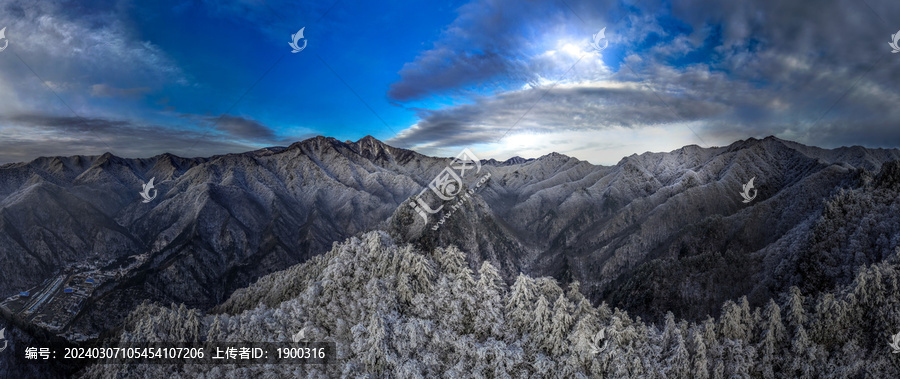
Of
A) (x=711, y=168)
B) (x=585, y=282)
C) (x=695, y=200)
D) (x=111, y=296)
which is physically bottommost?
(x=585, y=282)

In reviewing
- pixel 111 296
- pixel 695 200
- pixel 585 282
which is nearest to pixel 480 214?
pixel 585 282

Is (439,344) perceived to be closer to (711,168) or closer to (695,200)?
(695,200)

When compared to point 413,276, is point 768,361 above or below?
below

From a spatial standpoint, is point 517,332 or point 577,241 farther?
point 577,241

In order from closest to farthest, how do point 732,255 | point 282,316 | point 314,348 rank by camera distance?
point 314,348 < point 282,316 < point 732,255

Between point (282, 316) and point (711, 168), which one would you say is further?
point (711, 168)

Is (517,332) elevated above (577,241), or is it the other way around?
(577,241)

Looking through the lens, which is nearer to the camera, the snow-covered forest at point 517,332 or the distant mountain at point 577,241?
the snow-covered forest at point 517,332

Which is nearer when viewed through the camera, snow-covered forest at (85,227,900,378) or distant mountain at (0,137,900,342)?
snow-covered forest at (85,227,900,378)
